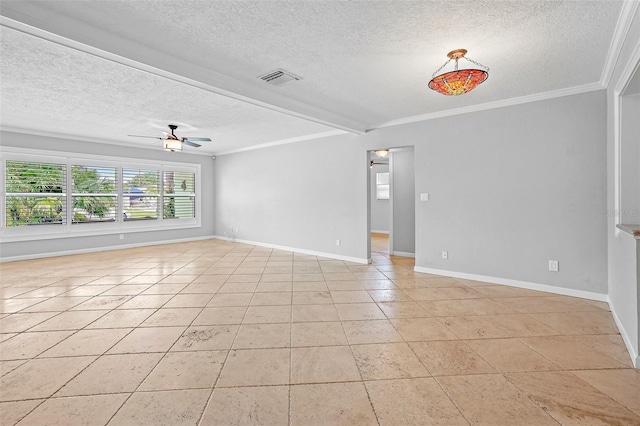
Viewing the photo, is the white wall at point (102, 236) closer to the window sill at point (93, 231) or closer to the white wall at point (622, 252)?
the window sill at point (93, 231)

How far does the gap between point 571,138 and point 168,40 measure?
4544 mm

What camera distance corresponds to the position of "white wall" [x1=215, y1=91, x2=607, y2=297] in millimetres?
3580

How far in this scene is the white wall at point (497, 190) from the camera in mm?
3580

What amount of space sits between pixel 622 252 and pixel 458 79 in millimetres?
2144

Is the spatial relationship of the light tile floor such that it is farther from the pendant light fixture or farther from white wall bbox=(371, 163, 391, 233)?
white wall bbox=(371, 163, 391, 233)

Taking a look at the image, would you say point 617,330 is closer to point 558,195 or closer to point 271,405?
point 558,195

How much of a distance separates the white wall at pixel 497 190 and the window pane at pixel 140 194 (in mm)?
4299

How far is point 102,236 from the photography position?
6906mm

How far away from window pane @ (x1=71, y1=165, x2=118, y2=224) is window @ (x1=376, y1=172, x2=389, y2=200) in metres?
7.74

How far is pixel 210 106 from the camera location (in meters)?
4.31

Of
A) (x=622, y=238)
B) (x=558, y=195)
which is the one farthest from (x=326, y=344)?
(x=558, y=195)

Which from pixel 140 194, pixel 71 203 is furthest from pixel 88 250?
pixel 140 194

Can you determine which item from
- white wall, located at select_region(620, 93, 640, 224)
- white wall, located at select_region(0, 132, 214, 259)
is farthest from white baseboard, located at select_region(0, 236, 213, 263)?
white wall, located at select_region(620, 93, 640, 224)

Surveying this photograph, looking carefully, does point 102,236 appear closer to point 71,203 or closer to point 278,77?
point 71,203
